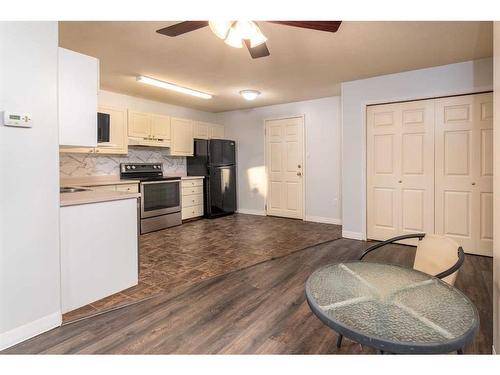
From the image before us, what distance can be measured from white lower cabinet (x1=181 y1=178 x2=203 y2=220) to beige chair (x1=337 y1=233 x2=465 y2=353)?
4281 mm

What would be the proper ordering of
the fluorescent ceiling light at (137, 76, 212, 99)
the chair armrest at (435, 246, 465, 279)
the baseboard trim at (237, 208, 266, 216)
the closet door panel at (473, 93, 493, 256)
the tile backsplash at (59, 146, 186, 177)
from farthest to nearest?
the baseboard trim at (237, 208, 266, 216)
the tile backsplash at (59, 146, 186, 177)
the fluorescent ceiling light at (137, 76, 212, 99)
the closet door panel at (473, 93, 493, 256)
the chair armrest at (435, 246, 465, 279)

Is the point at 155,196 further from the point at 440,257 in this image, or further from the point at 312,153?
the point at 440,257

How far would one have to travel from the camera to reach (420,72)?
3.75m

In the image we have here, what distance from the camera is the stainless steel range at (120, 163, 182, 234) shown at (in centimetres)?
471

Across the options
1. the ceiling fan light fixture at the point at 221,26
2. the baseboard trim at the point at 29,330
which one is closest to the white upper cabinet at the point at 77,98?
the ceiling fan light fixture at the point at 221,26

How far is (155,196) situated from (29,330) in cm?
318

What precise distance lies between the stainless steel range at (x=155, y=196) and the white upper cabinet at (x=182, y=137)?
20.3 inches

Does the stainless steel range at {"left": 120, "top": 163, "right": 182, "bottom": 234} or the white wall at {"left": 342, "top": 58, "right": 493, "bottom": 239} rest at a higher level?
the white wall at {"left": 342, "top": 58, "right": 493, "bottom": 239}

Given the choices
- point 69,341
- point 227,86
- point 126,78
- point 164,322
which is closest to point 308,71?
point 227,86

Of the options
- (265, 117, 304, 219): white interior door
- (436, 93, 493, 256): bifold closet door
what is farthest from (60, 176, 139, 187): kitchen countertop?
(436, 93, 493, 256): bifold closet door

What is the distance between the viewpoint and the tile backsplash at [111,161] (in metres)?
4.37

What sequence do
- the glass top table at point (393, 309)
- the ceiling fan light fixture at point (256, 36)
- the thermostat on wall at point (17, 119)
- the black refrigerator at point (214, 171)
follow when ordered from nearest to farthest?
1. the glass top table at point (393, 309)
2. the thermostat on wall at point (17, 119)
3. the ceiling fan light fixture at point (256, 36)
4. the black refrigerator at point (214, 171)

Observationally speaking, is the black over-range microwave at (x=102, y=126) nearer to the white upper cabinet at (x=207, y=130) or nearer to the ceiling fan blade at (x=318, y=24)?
the ceiling fan blade at (x=318, y=24)

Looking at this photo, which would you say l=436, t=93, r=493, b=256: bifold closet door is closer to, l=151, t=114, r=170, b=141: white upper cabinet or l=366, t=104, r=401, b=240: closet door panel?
l=366, t=104, r=401, b=240: closet door panel
